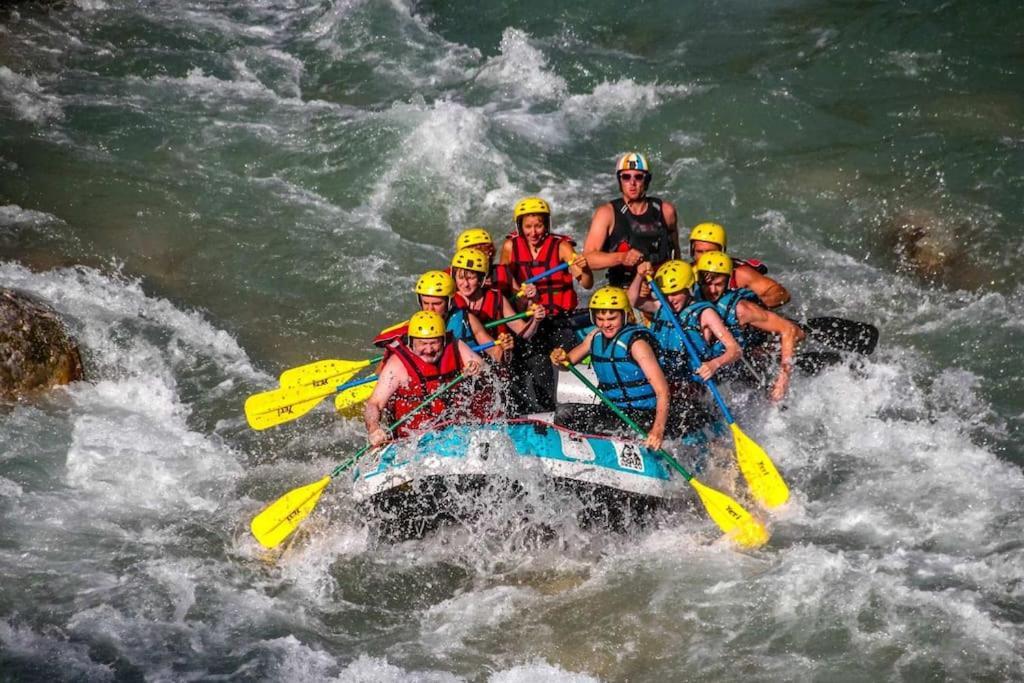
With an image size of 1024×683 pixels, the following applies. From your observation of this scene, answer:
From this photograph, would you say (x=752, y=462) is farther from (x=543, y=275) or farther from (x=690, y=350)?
(x=543, y=275)

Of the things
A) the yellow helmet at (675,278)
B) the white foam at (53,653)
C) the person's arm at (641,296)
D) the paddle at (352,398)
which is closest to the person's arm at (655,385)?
the yellow helmet at (675,278)

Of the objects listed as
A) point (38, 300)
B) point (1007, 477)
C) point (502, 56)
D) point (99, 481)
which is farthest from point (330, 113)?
point (1007, 477)

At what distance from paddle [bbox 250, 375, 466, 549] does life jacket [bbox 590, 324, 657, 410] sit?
0.94 meters

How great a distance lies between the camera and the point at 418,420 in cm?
778

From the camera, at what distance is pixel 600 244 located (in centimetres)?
898

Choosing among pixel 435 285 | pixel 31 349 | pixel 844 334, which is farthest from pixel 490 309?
pixel 31 349

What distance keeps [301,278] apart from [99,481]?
3.35 metres

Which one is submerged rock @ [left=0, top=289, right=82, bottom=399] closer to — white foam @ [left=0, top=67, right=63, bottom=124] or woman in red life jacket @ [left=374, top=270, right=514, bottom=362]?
woman in red life jacket @ [left=374, top=270, right=514, bottom=362]

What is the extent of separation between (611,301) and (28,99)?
336 inches

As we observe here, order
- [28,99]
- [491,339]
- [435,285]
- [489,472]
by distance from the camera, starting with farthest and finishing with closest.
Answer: [28,99] < [491,339] < [435,285] < [489,472]

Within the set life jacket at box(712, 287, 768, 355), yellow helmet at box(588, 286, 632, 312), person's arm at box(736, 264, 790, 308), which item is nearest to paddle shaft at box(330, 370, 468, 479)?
yellow helmet at box(588, 286, 632, 312)

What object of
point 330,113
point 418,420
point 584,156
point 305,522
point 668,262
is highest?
point 330,113

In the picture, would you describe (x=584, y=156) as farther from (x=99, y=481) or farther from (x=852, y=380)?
(x=99, y=481)

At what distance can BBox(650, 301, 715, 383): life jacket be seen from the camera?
841 cm
